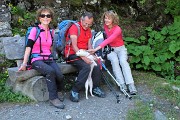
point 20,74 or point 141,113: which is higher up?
point 20,74

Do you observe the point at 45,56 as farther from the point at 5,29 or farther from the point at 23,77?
the point at 5,29

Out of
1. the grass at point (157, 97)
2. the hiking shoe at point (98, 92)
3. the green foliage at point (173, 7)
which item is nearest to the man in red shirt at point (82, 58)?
the hiking shoe at point (98, 92)

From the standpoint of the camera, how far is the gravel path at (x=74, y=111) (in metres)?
4.95

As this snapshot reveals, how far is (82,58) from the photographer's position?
5691 mm

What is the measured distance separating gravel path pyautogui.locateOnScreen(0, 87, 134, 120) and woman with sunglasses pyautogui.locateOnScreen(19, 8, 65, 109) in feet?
0.62

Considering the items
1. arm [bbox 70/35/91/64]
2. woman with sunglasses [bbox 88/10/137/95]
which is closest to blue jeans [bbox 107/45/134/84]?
woman with sunglasses [bbox 88/10/137/95]

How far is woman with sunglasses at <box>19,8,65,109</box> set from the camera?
17.3ft

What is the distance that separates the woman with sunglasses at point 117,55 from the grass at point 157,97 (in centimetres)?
44

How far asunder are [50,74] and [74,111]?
0.74 m

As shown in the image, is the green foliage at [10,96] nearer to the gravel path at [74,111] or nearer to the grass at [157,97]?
the gravel path at [74,111]

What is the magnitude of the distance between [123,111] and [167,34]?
3.67 metres

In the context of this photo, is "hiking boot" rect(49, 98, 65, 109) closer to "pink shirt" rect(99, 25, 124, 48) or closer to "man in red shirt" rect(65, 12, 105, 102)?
"man in red shirt" rect(65, 12, 105, 102)

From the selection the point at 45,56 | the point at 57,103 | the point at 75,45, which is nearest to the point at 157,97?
the point at 75,45

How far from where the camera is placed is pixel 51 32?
568 cm
